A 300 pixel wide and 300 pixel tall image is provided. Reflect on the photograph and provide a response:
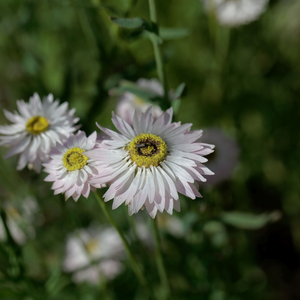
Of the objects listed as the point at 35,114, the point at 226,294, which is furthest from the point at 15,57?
the point at 226,294

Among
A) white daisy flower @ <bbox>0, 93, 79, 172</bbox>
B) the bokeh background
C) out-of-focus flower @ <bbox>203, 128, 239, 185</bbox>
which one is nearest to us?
white daisy flower @ <bbox>0, 93, 79, 172</bbox>

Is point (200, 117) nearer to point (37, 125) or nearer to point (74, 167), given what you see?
point (37, 125)

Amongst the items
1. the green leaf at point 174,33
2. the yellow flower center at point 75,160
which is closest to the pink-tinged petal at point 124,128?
the yellow flower center at point 75,160

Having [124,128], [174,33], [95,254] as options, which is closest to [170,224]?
[95,254]

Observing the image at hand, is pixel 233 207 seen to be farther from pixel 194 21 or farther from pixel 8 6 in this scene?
pixel 8 6

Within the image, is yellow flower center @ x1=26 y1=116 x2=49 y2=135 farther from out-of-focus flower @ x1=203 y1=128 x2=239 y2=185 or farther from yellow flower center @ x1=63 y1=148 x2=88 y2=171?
out-of-focus flower @ x1=203 y1=128 x2=239 y2=185

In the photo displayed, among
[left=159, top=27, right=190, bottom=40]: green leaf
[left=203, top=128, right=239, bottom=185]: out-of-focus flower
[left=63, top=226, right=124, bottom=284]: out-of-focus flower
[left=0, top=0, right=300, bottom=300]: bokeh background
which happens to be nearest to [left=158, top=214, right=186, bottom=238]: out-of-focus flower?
[left=0, top=0, right=300, bottom=300]: bokeh background

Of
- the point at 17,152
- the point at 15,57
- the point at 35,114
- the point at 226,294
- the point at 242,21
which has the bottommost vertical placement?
the point at 226,294
